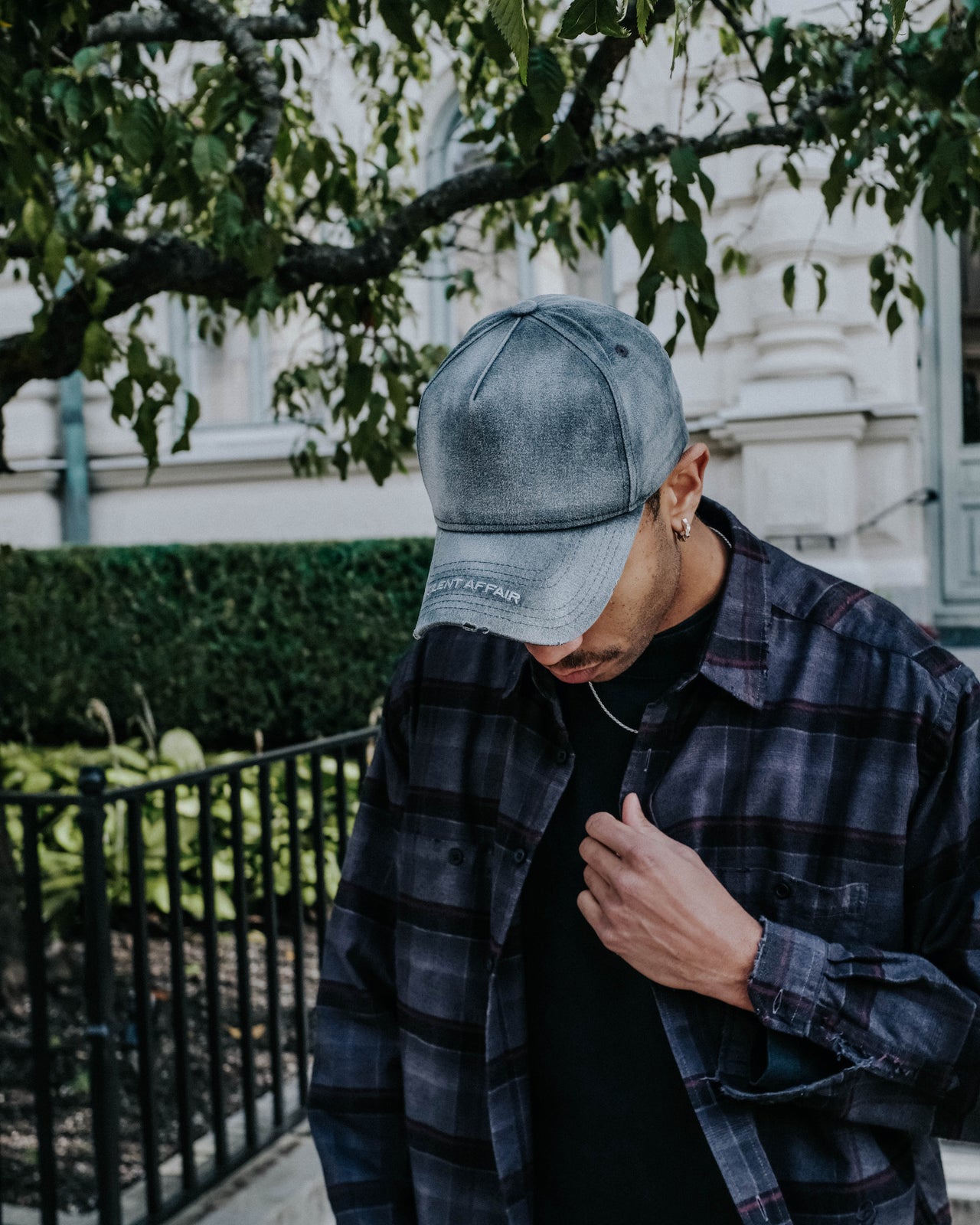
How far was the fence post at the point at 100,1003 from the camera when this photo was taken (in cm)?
257

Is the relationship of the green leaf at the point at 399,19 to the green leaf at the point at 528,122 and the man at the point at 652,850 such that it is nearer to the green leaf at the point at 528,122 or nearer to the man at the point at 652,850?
the green leaf at the point at 528,122

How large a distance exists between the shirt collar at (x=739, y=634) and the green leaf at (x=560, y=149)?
3.84 ft

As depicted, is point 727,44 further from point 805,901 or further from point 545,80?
point 805,901

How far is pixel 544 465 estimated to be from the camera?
1163 millimetres

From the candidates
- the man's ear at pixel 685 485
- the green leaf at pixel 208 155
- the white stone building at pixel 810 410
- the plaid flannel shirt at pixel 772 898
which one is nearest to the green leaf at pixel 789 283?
the green leaf at pixel 208 155

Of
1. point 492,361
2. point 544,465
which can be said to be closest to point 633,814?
point 544,465

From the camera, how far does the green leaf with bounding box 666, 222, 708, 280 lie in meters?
2.22

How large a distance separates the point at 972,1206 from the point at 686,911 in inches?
76.4

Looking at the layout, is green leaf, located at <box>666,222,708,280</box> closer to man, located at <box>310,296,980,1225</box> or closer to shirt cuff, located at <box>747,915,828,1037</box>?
man, located at <box>310,296,980,1225</box>

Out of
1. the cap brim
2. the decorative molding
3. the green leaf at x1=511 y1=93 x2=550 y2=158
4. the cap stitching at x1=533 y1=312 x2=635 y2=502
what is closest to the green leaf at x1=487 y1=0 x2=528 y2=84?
the cap stitching at x1=533 y1=312 x2=635 y2=502

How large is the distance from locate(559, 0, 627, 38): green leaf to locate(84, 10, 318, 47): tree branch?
2139 millimetres

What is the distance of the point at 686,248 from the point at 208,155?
3.15ft

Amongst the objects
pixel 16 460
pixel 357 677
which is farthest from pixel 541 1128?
pixel 16 460

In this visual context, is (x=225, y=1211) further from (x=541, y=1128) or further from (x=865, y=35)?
(x=865, y=35)
